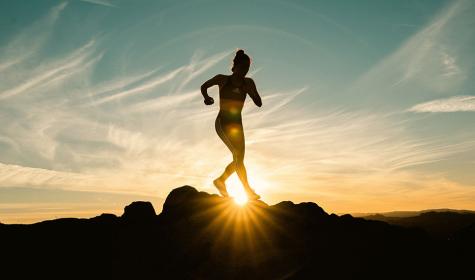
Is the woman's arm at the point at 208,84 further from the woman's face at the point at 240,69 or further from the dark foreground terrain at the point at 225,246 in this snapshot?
the dark foreground terrain at the point at 225,246

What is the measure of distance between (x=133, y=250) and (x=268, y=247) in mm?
2860

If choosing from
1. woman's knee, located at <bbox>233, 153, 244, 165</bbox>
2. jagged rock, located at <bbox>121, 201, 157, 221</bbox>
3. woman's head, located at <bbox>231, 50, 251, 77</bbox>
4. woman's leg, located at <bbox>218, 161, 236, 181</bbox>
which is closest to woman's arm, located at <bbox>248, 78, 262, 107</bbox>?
woman's head, located at <bbox>231, 50, 251, 77</bbox>

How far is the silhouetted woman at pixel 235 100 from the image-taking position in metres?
8.93

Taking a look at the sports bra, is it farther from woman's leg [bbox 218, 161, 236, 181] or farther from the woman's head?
woman's leg [bbox 218, 161, 236, 181]

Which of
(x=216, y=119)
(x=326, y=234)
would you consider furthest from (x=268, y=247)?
(x=216, y=119)

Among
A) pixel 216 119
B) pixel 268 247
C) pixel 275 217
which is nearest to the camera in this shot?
pixel 268 247

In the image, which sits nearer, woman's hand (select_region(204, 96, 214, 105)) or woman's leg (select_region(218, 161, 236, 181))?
woman's hand (select_region(204, 96, 214, 105))

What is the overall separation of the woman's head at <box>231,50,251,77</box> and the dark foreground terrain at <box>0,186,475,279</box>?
322cm

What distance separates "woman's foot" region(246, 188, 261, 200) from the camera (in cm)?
923

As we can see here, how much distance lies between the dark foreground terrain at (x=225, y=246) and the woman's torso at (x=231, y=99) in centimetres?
214

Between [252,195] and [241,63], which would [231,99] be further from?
[252,195]

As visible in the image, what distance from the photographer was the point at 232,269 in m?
7.19

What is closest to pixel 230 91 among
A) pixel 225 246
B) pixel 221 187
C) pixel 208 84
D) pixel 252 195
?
pixel 208 84

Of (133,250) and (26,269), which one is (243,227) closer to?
(133,250)
